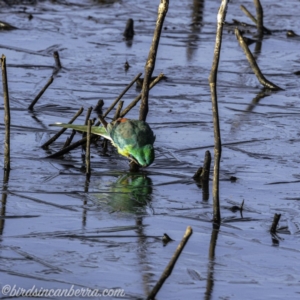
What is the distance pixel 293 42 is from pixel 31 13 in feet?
18.1

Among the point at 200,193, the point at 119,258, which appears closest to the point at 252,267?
the point at 119,258

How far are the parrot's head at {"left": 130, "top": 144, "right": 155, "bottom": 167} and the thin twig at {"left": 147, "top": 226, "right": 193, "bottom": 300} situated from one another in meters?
2.85

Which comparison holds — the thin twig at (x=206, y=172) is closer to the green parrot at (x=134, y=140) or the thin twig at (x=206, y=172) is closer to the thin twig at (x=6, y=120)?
the green parrot at (x=134, y=140)

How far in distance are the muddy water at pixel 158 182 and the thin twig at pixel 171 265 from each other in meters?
0.47

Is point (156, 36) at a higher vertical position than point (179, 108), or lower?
higher

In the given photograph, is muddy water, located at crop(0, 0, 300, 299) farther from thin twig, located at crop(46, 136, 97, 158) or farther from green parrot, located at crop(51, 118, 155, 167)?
green parrot, located at crop(51, 118, 155, 167)

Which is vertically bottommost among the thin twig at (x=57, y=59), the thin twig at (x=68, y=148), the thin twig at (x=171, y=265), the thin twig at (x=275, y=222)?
the thin twig at (x=57, y=59)

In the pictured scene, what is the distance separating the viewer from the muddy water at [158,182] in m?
6.03

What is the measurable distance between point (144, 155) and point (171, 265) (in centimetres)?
344

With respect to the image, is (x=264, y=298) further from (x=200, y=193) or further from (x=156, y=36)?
(x=156, y=36)

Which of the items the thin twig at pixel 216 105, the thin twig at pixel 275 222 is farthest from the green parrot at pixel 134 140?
the thin twig at pixel 275 222

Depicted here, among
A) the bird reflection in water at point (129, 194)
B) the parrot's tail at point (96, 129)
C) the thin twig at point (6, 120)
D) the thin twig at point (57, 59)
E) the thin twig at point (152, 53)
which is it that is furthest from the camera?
the thin twig at point (57, 59)

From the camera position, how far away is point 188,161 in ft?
29.5

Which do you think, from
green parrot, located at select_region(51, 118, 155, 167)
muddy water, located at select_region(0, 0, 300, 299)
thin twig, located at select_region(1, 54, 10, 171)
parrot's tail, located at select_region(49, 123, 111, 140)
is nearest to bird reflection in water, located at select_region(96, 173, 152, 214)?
muddy water, located at select_region(0, 0, 300, 299)
